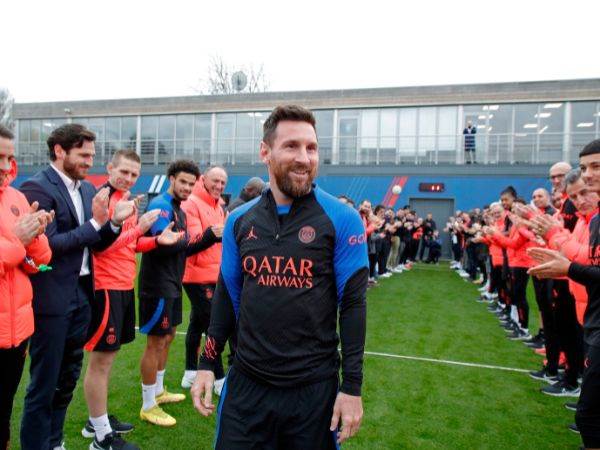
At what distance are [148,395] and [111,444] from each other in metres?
0.64

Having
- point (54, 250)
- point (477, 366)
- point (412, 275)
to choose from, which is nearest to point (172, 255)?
point (54, 250)

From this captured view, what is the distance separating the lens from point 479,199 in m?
21.3

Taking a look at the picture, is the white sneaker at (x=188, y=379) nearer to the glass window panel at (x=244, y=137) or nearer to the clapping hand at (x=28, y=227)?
the clapping hand at (x=28, y=227)

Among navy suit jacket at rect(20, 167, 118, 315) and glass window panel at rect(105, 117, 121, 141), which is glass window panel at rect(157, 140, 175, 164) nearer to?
glass window panel at rect(105, 117, 121, 141)

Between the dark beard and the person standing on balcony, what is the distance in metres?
21.4

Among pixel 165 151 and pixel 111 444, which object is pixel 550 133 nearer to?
pixel 165 151

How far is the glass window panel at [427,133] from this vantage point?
2306 centimetres

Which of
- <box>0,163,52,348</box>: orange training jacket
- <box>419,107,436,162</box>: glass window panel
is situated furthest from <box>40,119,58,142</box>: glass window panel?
<box>0,163,52,348</box>: orange training jacket

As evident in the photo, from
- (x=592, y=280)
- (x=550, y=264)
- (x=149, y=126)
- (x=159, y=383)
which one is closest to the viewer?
(x=592, y=280)

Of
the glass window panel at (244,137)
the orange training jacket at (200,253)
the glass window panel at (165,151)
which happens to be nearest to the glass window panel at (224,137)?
the glass window panel at (244,137)

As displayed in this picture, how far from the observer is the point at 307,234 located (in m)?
2.20

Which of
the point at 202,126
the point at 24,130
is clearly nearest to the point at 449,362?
the point at 202,126

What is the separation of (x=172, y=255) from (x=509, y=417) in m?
3.70

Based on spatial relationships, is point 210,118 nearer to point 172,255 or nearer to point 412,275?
point 412,275
